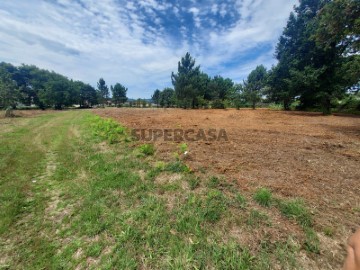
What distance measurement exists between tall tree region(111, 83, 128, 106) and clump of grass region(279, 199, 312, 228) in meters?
79.1

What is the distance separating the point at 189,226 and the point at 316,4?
28944mm

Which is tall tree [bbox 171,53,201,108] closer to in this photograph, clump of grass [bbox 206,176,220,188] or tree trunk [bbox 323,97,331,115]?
tree trunk [bbox 323,97,331,115]

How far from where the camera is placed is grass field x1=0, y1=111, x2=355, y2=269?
186cm

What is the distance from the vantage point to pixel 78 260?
1913 mm

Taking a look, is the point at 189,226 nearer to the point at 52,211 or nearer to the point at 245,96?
the point at 52,211

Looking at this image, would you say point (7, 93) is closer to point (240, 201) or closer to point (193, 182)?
point (193, 182)

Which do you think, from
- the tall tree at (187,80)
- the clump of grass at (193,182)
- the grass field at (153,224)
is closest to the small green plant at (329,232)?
the grass field at (153,224)

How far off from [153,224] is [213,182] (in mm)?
1480

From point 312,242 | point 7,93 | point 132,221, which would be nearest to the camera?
point 312,242

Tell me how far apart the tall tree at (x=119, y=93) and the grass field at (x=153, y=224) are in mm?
76074

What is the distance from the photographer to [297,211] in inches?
94.6

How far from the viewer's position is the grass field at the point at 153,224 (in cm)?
186

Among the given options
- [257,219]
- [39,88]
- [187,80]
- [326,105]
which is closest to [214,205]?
[257,219]

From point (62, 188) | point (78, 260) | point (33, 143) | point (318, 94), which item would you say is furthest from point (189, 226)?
point (318, 94)
